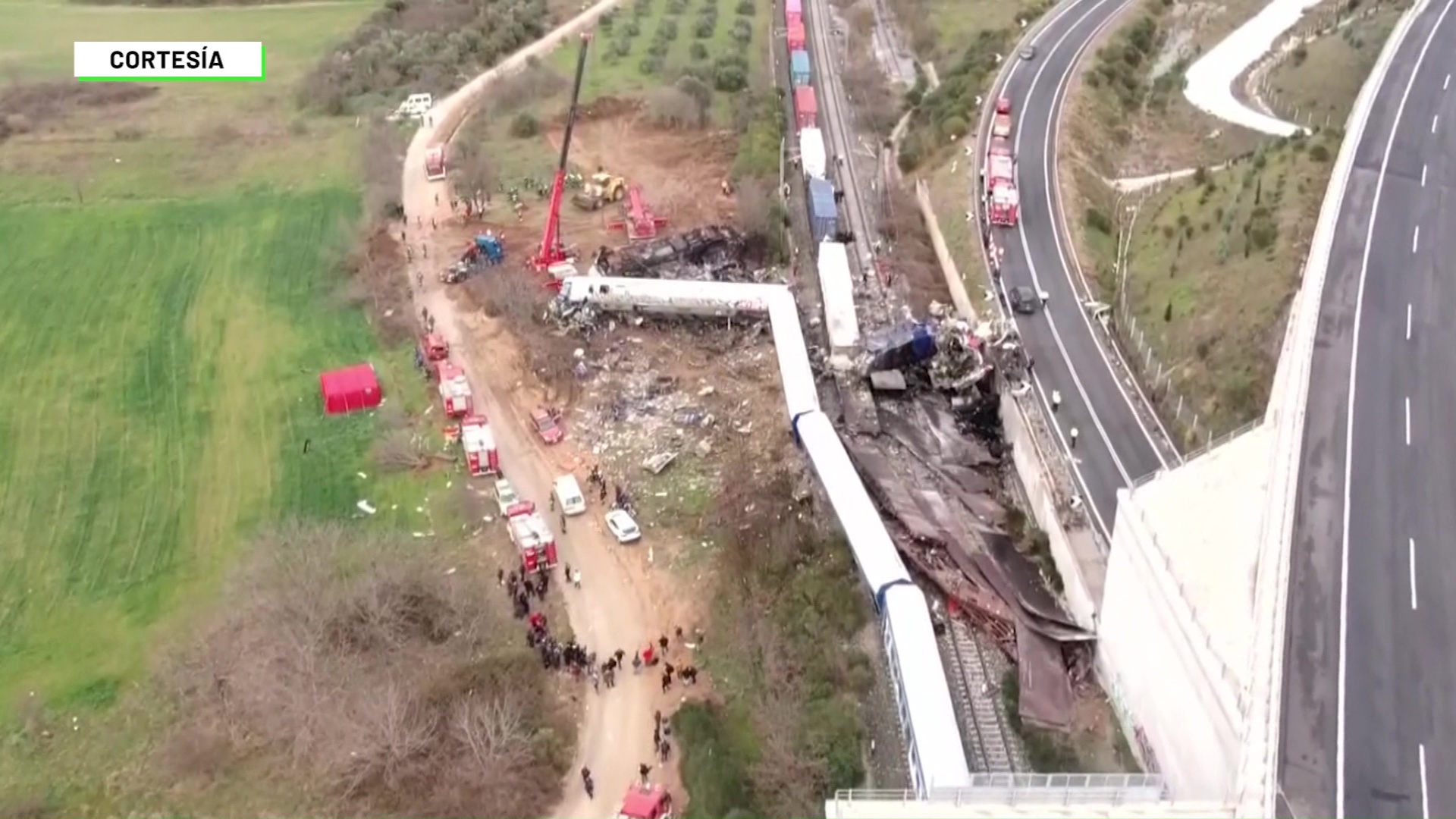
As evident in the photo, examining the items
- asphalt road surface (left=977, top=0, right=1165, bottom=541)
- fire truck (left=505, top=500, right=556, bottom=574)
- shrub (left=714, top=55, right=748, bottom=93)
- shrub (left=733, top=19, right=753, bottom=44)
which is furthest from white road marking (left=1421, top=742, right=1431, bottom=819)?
shrub (left=733, top=19, right=753, bottom=44)

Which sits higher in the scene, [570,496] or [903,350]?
[903,350]

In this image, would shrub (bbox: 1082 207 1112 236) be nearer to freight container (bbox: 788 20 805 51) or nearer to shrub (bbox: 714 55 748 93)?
shrub (bbox: 714 55 748 93)

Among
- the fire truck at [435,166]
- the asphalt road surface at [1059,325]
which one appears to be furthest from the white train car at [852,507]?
the fire truck at [435,166]

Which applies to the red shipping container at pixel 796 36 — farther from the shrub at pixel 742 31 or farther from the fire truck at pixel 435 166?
the fire truck at pixel 435 166

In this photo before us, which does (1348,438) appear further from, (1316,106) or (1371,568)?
(1316,106)

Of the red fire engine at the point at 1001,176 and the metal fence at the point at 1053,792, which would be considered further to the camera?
the red fire engine at the point at 1001,176

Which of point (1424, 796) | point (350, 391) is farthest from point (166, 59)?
point (1424, 796)

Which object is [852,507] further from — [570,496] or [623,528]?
[570,496]
